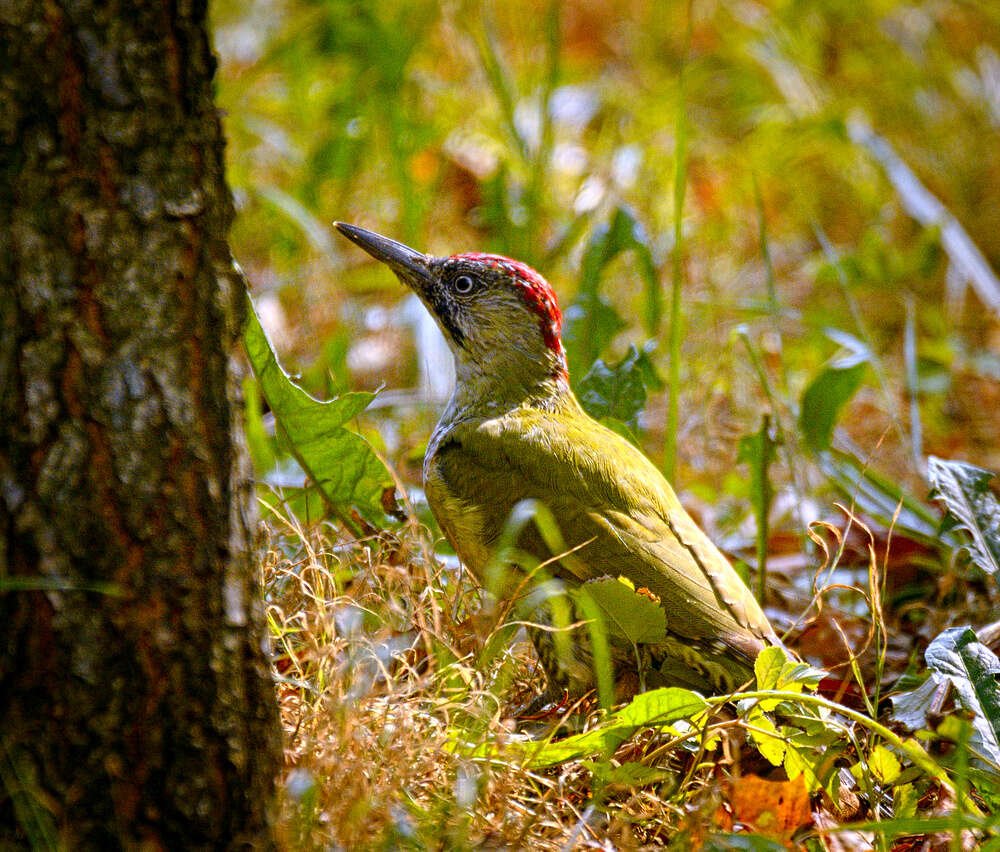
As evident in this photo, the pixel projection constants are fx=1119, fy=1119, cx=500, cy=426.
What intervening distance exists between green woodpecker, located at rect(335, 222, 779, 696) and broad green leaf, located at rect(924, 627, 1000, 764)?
0.36m

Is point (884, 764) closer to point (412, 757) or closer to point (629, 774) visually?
point (629, 774)

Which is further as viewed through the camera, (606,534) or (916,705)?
(606,534)

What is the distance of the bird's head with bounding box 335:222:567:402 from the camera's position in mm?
2820

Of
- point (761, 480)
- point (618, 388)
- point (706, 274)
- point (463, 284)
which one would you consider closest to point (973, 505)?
point (761, 480)

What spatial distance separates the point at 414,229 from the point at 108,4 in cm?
231

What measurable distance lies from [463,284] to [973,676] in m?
1.54

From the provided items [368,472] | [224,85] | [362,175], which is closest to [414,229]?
[362,175]

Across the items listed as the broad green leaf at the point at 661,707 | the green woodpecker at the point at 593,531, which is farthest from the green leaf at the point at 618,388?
the broad green leaf at the point at 661,707

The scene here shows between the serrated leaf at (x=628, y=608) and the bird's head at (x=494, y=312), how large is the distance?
88 centimetres

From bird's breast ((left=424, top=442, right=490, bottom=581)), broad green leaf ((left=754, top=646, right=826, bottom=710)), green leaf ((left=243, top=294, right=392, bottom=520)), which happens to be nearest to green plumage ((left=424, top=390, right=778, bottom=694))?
bird's breast ((left=424, top=442, right=490, bottom=581))

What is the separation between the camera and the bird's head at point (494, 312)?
9.25 ft

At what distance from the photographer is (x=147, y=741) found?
1.38 meters

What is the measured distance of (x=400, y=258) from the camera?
2898mm

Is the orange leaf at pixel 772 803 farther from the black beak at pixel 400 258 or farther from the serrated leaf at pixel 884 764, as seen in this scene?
the black beak at pixel 400 258
